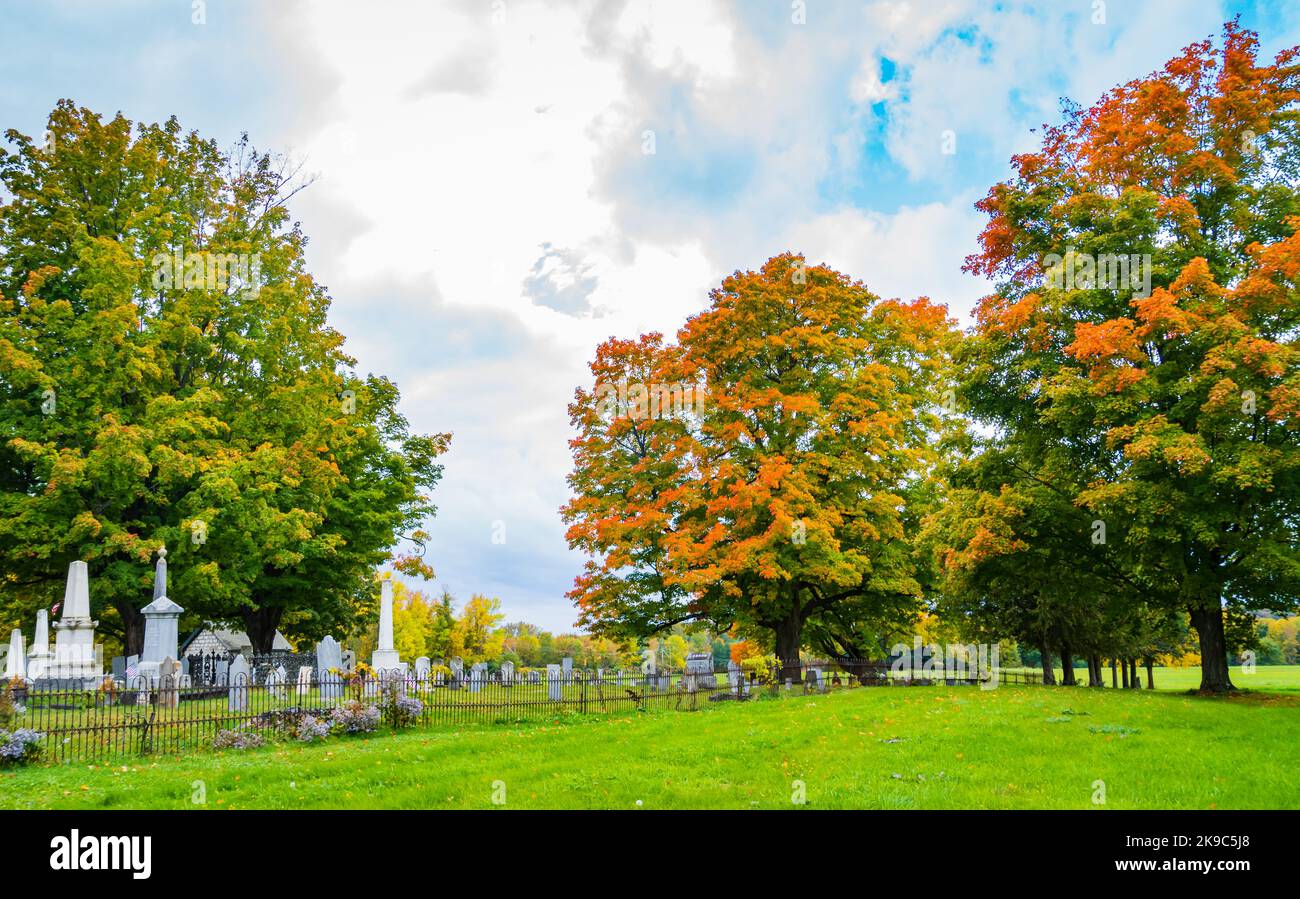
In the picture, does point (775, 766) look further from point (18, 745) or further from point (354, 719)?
point (18, 745)

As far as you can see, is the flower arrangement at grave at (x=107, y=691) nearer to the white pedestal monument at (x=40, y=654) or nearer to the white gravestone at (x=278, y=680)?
the white pedestal monument at (x=40, y=654)

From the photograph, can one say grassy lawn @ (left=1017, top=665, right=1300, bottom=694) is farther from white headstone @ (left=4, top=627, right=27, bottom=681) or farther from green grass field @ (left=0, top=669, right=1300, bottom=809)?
white headstone @ (left=4, top=627, right=27, bottom=681)

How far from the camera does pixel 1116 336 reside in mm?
16906

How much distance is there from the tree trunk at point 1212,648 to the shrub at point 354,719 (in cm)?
1812

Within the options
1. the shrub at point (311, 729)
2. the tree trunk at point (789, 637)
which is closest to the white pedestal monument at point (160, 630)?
the shrub at point (311, 729)

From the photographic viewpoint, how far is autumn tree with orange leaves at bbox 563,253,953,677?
24.3 metres

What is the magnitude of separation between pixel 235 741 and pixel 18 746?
9.57 feet

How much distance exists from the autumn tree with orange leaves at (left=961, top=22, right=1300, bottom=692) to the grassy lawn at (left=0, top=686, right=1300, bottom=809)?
3653mm

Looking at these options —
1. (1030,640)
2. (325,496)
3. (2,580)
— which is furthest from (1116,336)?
(2,580)

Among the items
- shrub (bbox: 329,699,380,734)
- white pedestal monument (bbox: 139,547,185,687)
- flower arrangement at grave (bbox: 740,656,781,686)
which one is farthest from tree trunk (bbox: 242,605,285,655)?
shrub (bbox: 329,699,380,734)

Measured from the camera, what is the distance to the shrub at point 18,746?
12.1 metres

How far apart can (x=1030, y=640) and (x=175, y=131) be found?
34.8 m
